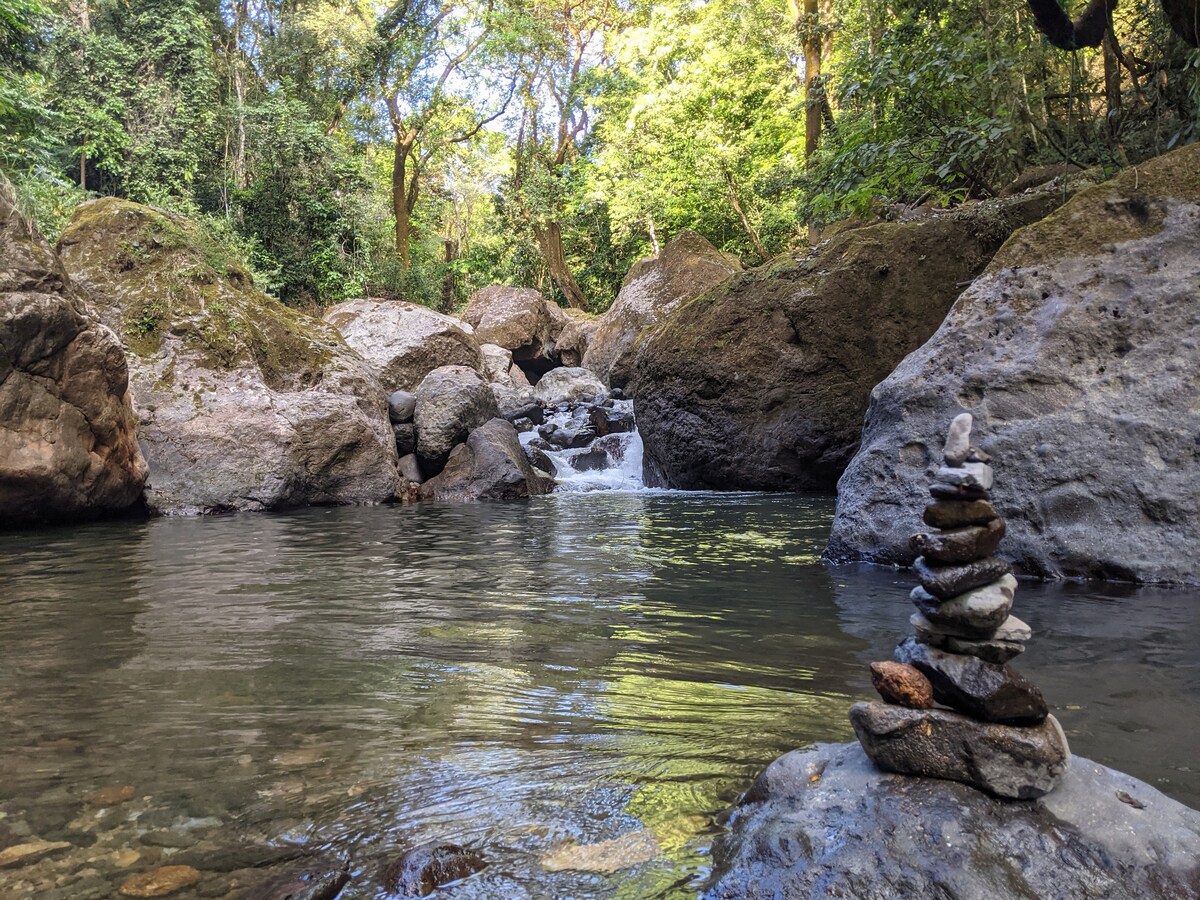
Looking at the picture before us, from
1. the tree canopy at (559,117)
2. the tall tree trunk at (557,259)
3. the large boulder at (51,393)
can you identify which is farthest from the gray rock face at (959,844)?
the tall tree trunk at (557,259)

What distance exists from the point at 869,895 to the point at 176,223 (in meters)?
14.6

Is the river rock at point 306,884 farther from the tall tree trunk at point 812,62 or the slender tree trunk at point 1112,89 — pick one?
the tall tree trunk at point 812,62

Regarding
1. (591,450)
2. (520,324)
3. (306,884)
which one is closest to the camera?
(306,884)

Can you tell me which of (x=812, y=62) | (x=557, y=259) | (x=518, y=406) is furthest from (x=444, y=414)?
(x=557, y=259)

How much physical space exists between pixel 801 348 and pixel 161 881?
10438 mm

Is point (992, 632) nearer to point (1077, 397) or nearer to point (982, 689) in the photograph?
A: point (982, 689)

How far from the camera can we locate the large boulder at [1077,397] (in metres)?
5.28

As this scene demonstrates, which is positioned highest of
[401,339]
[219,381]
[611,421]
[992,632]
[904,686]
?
[401,339]

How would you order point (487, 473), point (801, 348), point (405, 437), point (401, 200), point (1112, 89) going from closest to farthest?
point (1112, 89) < point (801, 348) < point (487, 473) < point (405, 437) < point (401, 200)

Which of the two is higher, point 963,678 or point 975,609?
point 975,609

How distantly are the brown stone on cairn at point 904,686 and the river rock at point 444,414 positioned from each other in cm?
1191

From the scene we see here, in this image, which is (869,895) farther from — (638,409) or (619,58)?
(619,58)

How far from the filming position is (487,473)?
42.7 ft

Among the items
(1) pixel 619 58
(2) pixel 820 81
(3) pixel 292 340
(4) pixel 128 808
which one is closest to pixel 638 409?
(3) pixel 292 340
